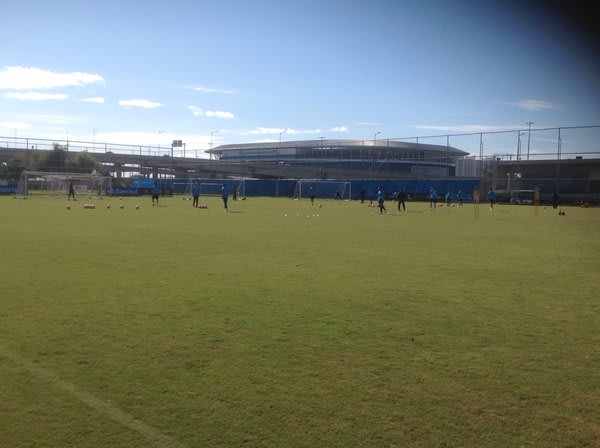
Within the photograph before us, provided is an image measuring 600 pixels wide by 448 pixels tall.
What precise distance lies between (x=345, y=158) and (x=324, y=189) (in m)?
39.8

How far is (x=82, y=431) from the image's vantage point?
12.8 ft

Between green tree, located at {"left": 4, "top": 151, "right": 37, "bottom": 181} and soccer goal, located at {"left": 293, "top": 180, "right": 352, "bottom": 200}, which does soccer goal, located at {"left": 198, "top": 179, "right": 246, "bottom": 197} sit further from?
green tree, located at {"left": 4, "top": 151, "right": 37, "bottom": 181}

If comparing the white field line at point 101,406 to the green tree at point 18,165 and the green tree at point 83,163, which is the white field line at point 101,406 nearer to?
the green tree at point 18,165

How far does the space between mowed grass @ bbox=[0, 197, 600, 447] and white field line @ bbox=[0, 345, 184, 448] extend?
2 centimetres

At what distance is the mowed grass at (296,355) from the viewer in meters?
3.99

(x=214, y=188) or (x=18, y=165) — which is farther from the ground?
(x=18, y=165)

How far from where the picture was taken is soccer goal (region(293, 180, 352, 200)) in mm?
70738

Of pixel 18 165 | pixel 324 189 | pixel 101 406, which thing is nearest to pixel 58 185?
pixel 18 165

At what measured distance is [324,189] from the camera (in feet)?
244

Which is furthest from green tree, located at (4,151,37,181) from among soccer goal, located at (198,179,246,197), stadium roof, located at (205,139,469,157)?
stadium roof, located at (205,139,469,157)

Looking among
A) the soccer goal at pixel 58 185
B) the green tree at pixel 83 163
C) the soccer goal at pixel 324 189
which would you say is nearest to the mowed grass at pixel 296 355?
the soccer goal at pixel 58 185

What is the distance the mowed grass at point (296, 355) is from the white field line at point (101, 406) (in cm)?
2

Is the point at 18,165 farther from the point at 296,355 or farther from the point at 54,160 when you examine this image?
the point at 296,355

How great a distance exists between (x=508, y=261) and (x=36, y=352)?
1059cm
